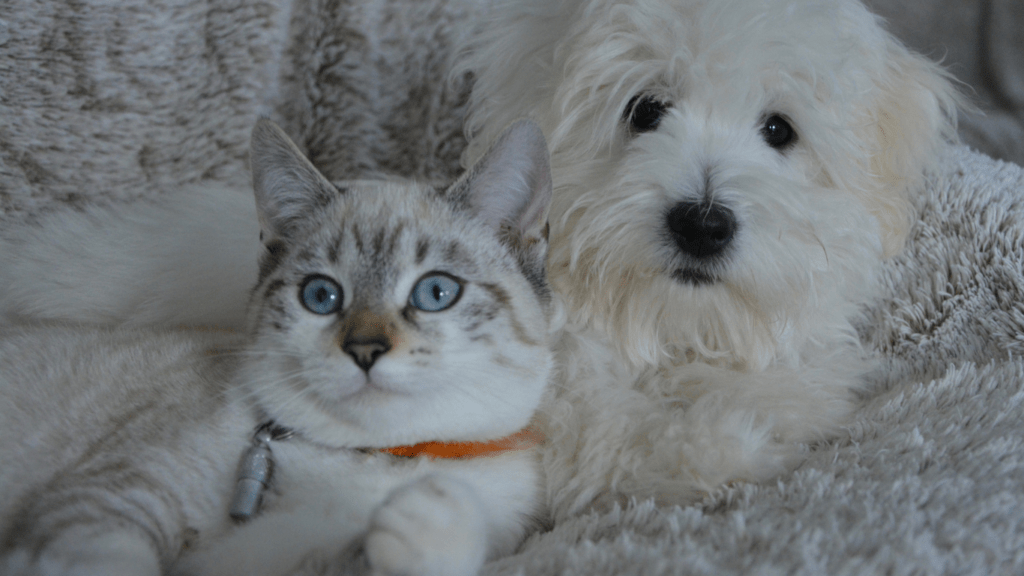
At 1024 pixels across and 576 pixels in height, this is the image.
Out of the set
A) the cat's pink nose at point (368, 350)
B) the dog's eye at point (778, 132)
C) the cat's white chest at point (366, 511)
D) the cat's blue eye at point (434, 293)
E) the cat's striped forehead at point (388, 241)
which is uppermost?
the dog's eye at point (778, 132)

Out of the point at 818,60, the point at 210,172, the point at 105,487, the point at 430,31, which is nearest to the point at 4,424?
the point at 105,487

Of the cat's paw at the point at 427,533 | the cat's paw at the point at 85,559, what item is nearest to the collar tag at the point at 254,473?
the cat's paw at the point at 85,559

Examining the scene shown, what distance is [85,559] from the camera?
650 mm

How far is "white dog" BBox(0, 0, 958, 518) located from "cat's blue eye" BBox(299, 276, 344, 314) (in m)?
0.35

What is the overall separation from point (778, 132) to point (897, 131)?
0.25m

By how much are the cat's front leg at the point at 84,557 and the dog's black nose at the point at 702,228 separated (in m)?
0.72

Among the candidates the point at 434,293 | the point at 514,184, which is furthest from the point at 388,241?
the point at 514,184

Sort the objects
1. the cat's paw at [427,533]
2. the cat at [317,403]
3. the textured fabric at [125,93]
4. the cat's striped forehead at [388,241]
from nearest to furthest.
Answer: the cat's paw at [427,533]
the cat at [317,403]
the cat's striped forehead at [388,241]
the textured fabric at [125,93]

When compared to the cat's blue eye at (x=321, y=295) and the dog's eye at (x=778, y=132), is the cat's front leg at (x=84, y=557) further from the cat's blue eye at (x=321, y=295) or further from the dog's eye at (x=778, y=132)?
the dog's eye at (x=778, y=132)

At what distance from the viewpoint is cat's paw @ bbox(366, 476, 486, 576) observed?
1.91 ft

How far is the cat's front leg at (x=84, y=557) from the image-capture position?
2.12 feet

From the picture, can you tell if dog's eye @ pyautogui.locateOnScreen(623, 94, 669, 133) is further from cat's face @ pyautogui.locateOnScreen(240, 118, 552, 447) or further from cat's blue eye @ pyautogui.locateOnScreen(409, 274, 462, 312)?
cat's blue eye @ pyautogui.locateOnScreen(409, 274, 462, 312)

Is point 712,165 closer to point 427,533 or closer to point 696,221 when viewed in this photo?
point 696,221

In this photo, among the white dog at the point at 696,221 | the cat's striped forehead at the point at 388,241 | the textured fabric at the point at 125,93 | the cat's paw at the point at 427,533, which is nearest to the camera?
the cat's paw at the point at 427,533
